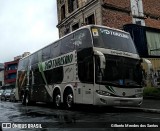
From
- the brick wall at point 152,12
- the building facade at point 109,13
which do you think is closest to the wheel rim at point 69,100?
the building facade at point 109,13

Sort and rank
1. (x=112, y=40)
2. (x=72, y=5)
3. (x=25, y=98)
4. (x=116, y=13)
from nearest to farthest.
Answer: (x=112, y=40), (x=25, y=98), (x=116, y=13), (x=72, y=5)

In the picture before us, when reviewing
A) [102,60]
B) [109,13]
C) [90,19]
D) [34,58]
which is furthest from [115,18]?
[102,60]

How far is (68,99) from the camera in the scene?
16.3 meters

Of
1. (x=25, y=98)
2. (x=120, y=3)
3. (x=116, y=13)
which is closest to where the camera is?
(x=25, y=98)

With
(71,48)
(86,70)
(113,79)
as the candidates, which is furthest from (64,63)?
(113,79)

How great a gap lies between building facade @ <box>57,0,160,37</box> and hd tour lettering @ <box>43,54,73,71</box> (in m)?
11.5

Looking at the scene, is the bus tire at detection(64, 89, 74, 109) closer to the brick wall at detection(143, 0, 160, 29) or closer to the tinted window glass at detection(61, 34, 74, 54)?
the tinted window glass at detection(61, 34, 74, 54)

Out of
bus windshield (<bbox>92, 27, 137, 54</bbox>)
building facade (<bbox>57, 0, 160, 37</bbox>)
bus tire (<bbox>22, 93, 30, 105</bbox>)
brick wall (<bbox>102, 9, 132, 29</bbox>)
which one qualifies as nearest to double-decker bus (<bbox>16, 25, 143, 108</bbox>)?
bus windshield (<bbox>92, 27, 137, 54</bbox>)

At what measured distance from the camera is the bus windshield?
570 inches

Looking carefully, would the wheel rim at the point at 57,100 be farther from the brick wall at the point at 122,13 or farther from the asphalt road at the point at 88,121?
the brick wall at the point at 122,13

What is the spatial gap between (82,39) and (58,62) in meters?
2.95

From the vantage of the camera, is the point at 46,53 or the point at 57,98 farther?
the point at 46,53

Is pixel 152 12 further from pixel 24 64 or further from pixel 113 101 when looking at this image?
pixel 113 101

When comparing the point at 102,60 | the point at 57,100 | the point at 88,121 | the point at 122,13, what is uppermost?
the point at 122,13
